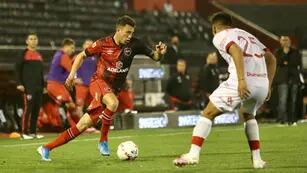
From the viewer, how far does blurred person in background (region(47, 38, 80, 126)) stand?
17.5 meters

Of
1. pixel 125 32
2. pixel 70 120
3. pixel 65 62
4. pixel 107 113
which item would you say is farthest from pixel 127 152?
pixel 70 120

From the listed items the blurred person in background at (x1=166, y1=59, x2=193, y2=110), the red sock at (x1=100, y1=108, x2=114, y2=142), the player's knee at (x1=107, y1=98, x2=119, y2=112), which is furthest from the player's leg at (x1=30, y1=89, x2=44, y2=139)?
the player's knee at (x1=107, y1=98, x2=119, y2=112)

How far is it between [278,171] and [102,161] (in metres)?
2.64

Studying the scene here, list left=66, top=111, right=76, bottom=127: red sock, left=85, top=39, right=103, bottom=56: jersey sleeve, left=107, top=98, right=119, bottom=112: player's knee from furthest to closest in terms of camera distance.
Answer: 1. left=66, top=111, right=76, bottom=127: red sock
2. left=85, top=39, right=103, bottom=56: jersey sleeve
3. left=107, top=98, right=119, bottom=112: player's knee

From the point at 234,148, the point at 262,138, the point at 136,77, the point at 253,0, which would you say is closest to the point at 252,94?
the point at 234,148

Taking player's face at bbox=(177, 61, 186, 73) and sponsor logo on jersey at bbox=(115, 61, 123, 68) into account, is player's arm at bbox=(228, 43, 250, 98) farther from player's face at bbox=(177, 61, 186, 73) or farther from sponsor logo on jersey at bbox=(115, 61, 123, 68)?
player's face at bbox=(177, 61, 186, 73)

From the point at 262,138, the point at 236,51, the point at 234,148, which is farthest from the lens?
the point at 262,138

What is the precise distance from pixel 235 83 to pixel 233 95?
142mm

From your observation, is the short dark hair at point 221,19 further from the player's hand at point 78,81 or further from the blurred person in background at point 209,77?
the blurred person in background at point 209,77

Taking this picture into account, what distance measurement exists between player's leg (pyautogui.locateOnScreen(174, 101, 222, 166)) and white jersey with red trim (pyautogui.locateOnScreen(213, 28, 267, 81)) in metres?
0.45

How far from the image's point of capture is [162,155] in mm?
11398

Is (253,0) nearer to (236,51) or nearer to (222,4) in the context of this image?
(222,4)

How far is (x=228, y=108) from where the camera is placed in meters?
8.81

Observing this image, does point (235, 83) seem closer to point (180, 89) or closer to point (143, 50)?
point (143, 50)
